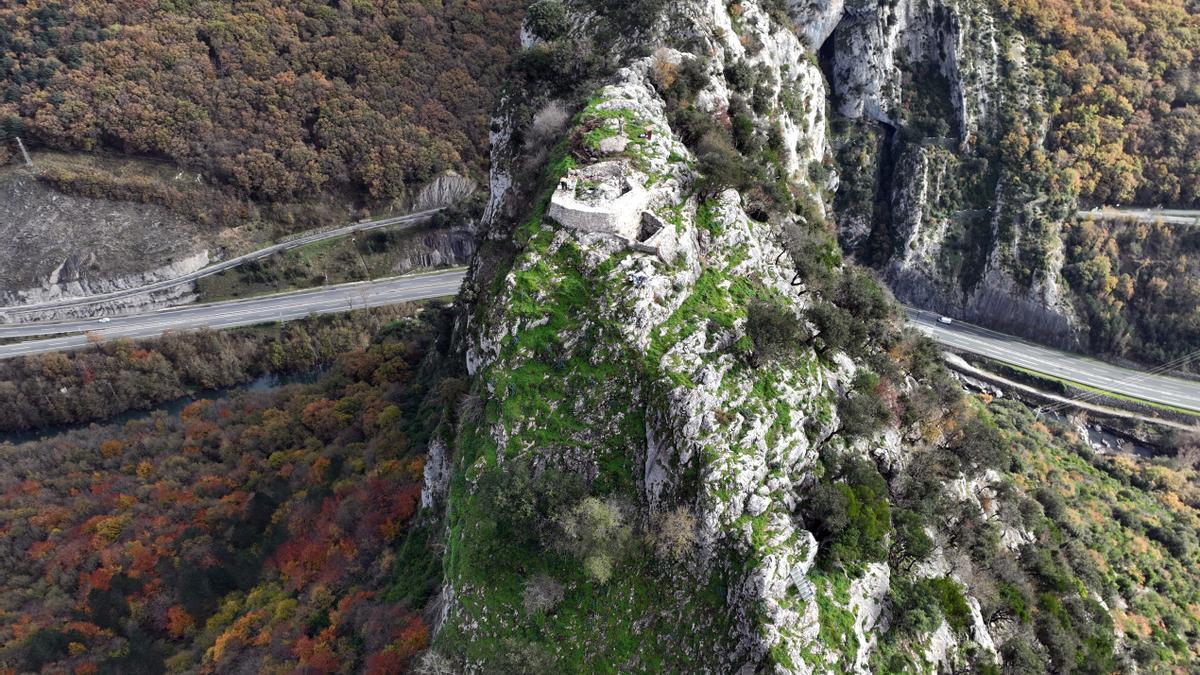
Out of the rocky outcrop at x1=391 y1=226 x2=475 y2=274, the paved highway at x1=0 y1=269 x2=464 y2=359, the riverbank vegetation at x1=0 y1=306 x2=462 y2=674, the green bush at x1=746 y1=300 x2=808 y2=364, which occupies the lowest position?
the riverbank vegetation at x1=0 y1=306 x2=462 y2=674

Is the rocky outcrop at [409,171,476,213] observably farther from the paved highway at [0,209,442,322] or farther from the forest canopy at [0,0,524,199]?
the forest canopy at [0,0,524,199]

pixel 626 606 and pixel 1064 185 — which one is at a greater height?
pixel 1064 185

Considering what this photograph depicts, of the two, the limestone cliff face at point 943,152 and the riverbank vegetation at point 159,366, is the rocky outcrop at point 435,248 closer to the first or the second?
the riverbank vegetation at point 159,366

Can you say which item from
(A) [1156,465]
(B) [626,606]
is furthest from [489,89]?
(A) [1156,465]

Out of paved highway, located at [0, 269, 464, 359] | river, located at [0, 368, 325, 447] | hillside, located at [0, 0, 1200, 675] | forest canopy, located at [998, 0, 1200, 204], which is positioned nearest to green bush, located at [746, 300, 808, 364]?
hillside, located at [0, 0, 1200, 675]

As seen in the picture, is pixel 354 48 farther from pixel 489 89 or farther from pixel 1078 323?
pixel 1078 323
